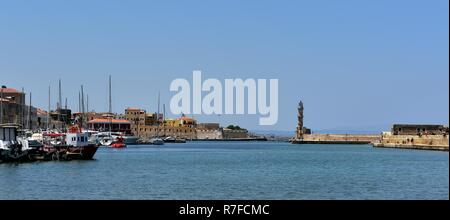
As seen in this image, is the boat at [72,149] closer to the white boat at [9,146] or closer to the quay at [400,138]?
the white boat at [9,146]

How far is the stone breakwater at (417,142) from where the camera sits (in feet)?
297

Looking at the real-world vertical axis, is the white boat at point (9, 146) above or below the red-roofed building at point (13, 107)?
below

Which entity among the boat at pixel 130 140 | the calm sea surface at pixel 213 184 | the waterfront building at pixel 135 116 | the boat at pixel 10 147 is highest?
the waterfront building at pixel 135 116

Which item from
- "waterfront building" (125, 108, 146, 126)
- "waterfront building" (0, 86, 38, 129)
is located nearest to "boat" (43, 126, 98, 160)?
"waterfront building" (0, 86, 38, 129)

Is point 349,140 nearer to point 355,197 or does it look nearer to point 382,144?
point 382,144

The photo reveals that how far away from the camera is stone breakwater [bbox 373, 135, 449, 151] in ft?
297

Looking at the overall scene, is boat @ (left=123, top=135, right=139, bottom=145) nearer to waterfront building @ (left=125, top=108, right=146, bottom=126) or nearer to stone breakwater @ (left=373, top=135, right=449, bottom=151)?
waterfront building @ (left=125, top=108, right=146, bottom=126)

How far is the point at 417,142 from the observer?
10112cm

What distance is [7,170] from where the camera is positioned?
44.8 metres

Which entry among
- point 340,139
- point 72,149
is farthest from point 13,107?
point 340,139

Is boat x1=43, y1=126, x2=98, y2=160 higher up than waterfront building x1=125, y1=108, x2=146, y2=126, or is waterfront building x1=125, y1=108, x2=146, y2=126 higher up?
waterfront building x1=125, y1=108, x2=146, y2=126

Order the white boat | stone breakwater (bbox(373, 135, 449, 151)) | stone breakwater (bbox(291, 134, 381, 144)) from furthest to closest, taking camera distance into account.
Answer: stone breakwater (bbox(291, 134, 381, 144))
stone breakwater (bbox(373, 135, 449, 151))
the white boat

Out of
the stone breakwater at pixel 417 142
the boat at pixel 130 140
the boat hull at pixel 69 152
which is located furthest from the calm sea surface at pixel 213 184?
the boat at pixel 130 140
